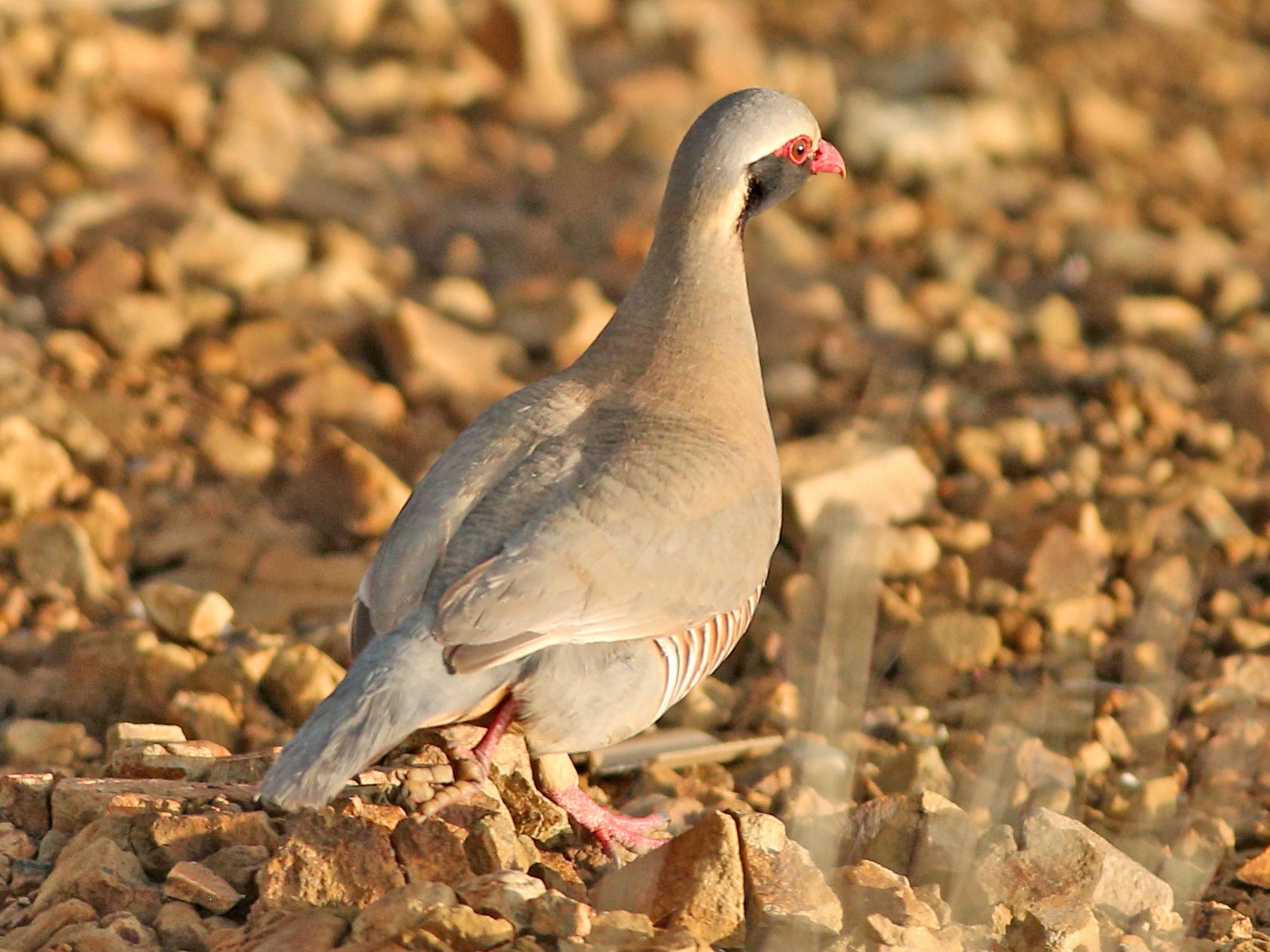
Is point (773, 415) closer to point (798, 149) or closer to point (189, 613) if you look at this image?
point (798, 149)

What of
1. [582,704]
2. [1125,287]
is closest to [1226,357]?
[1125,287]

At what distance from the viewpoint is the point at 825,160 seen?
219 inches

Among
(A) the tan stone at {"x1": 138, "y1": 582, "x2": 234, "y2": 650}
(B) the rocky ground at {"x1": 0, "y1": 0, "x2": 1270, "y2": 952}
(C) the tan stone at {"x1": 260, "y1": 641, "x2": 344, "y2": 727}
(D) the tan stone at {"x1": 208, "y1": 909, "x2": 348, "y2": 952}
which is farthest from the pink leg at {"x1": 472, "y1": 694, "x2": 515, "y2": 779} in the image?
(A) the tan stone at {"x1": 138, "y1": 582, "x2": 234, "y2": 650}

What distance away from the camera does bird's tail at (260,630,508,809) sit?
3.70 meters

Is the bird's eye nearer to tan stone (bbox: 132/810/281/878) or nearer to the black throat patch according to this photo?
the black throat patch

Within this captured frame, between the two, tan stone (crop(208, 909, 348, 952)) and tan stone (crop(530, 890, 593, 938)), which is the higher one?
tan stone (crop(530, 890, 593, 938))

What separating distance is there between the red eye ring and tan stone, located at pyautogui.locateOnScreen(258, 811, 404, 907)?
8.24 feet

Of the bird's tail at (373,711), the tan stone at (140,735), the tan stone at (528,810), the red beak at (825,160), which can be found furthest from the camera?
the red beak at (825,160)

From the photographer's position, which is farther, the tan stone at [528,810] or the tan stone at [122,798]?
the tan stone at [528,810]

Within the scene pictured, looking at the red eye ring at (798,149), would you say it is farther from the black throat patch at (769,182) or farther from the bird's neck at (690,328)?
the bird's neck at (690,328)

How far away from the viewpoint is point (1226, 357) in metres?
8.42

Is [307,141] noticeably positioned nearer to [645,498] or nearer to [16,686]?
[16,686]

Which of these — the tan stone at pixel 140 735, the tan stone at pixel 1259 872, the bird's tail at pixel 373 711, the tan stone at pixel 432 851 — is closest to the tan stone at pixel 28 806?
the tan stone at pixel 140 735

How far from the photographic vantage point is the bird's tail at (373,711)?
3.70 m
